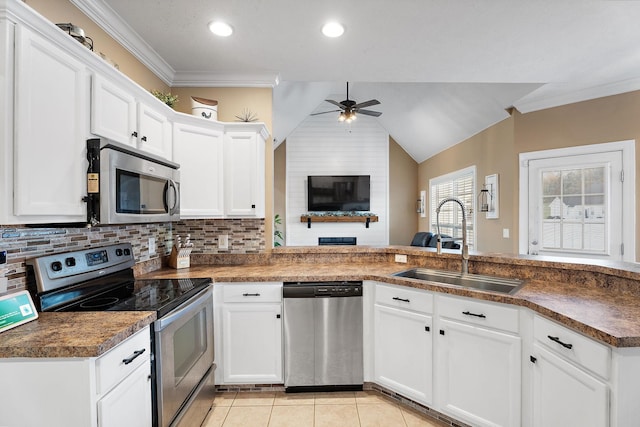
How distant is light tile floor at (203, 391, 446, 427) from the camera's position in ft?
6.40

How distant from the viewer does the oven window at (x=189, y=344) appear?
5.30ft

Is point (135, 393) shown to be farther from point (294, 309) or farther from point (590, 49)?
point (590, 49)

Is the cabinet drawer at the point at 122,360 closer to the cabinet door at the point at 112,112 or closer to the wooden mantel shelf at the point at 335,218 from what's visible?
the cabinet door at the point at 112,112

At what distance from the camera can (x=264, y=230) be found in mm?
2834

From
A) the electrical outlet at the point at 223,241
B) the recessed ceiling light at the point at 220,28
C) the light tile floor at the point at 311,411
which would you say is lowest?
the light tile floor at the point at 311,411

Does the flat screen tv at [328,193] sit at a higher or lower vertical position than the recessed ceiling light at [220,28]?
lower

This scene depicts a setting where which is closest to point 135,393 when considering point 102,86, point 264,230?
point 102,86

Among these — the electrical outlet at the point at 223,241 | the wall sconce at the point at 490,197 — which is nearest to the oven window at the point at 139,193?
the electrical outlet at the point at 223,241

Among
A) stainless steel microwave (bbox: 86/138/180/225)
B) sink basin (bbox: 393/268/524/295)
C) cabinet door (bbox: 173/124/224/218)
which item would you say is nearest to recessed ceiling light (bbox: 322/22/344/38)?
cabinet door (bbox: 173/124/224/218)

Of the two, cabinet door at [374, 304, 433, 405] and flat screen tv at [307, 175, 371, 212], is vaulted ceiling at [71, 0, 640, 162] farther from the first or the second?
flat screen tv at [307, 175, 371, 212]

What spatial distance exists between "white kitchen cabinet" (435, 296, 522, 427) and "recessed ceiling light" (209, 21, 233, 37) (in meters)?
2.24

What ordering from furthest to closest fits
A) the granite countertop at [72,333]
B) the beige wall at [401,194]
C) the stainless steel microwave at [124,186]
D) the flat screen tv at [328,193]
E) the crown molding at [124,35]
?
the beige wall at [401,194]
the flat screen tv at [328,193]
the crown molding at [124,35]
the stainless steel microwave at [124,186]
the granite countertop at [72,333]

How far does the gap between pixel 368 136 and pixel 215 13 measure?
5.20 meters

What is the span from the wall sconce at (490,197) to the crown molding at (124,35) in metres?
3.82
